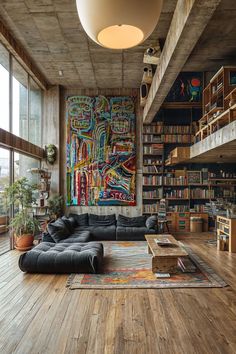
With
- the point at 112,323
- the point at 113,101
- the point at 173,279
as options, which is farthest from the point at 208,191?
the point at 112,323

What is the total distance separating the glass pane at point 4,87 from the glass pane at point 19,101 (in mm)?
275

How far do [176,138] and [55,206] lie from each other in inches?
157

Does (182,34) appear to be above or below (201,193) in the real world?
above

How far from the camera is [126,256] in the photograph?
5156mm

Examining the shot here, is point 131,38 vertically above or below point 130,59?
below

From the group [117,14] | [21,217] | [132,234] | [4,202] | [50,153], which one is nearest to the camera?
[117,14]

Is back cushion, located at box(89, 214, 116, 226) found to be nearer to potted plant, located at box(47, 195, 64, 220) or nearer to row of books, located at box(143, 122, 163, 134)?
potted plant, located at box(47, 195, 64, 220)

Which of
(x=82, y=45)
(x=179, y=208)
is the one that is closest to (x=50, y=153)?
(x=82, y=45)

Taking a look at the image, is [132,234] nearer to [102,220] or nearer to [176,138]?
[102,220]

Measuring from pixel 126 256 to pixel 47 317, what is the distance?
2470mm

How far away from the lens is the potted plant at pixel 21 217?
18.4 ft

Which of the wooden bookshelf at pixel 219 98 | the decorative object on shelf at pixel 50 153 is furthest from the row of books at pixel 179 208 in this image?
the decorative object on shelf at pixel 50 153

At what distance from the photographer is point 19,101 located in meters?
6.47

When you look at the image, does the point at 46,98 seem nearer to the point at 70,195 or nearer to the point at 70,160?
the point at 70,160
